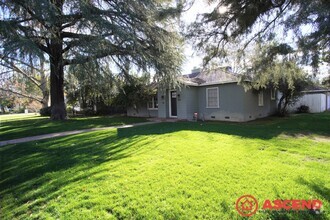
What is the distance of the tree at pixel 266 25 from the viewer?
4862 mm

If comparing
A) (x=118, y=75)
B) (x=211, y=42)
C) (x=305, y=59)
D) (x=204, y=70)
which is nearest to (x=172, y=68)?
(x=204, y=70)

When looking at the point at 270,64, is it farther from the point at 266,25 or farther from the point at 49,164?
the point at 49,164

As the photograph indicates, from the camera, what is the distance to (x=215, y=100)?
1288 cm

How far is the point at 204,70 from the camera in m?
8.98

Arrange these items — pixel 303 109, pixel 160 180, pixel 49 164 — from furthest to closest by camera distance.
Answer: pixel 303 109
pixel 49 164
pixel 160 180

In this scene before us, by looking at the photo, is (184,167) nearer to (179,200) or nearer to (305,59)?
(179,200)

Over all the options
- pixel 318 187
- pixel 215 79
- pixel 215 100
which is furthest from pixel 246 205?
pixel 215 79

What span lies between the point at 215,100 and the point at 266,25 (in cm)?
659

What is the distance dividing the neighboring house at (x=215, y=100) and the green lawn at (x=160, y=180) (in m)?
6.47

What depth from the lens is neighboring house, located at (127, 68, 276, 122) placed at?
11.9 m

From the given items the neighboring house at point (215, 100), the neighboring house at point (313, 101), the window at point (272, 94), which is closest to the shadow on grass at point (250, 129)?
the neighboring house at point (215, 100)

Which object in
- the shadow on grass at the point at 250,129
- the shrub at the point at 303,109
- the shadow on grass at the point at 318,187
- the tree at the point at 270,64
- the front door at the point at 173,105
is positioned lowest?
the shadow on grass at the point at 318,187

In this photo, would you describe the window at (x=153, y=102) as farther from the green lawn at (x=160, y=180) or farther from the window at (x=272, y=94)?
the green lawn at (x=160, y=180)

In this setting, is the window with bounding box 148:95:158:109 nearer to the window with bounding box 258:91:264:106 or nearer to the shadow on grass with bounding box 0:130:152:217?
the window with bounding box 258:91:264:106
